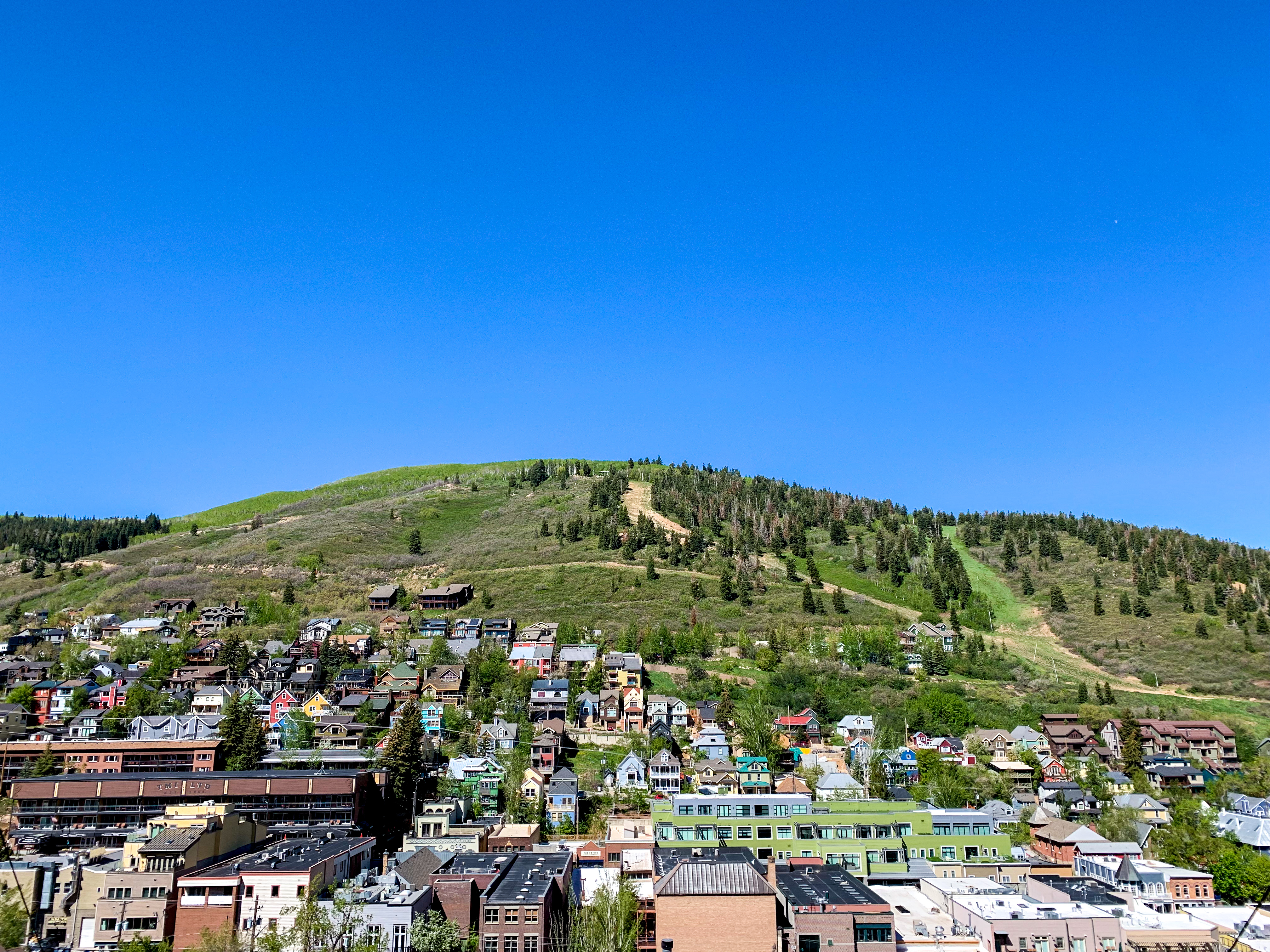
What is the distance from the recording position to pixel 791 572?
15225 centimetres

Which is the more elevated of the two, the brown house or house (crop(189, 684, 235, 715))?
house (crop(189, 684, 235, 715))

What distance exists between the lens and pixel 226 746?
79.0m

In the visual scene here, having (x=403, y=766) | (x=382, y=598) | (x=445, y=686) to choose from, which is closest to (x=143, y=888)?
(x=403, y=766)

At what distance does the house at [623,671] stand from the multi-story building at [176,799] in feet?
124

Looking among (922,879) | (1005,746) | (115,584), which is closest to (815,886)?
(922,879)

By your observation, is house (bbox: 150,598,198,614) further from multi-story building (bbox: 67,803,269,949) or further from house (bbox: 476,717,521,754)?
multi-story building (bbox: 67,803,269,949)

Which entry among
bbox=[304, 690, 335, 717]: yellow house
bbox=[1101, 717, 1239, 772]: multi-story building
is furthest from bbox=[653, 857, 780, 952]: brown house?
bbox=[1101, 717, 1239, 772]: multi-story building

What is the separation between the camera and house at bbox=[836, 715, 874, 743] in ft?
307

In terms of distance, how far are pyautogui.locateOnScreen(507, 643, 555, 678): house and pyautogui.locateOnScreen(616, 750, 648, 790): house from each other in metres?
25.9

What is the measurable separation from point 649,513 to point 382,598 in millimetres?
61305

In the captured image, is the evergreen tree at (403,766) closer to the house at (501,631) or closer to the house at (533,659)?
the house at (533,659)

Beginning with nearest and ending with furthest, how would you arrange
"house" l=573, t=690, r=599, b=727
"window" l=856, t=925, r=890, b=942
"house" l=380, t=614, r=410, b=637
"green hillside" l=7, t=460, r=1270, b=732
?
"window" l=856, t=925, r=890, b=942 → "house" l=573, t=690, r=599, b=727 → "green hillside" l=7, t=460, r=1270, b=732 → "house" l=380, t=614, r=410, b=637

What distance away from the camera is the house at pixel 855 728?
3679 inches

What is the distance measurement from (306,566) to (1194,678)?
13706 centimetres
